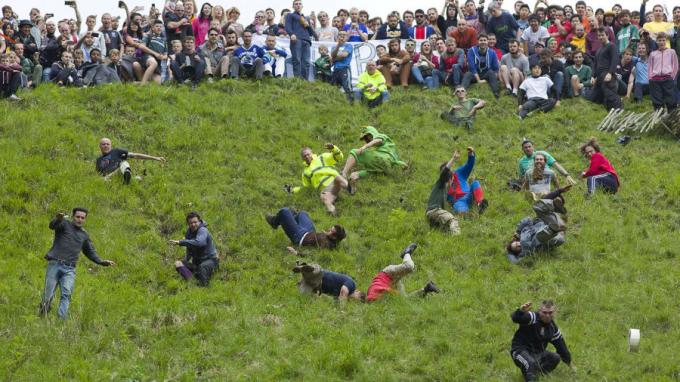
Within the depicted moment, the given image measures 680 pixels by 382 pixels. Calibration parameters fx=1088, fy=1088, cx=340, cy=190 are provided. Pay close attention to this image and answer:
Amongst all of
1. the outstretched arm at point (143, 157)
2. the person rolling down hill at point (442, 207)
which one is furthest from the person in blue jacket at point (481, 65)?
the outstretched arm at point (143, 157)

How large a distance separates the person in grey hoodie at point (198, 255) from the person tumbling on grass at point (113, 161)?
11.2 ft

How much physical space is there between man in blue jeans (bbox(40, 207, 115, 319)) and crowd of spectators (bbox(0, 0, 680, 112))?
1002cm

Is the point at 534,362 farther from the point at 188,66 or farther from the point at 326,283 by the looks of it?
the point at 188,66

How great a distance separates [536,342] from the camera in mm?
15055

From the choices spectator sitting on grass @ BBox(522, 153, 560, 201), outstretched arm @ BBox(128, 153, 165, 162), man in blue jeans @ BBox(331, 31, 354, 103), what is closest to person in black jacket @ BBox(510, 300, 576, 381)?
spectator sitting on grass @ BBox(522, 153, 560, 201)

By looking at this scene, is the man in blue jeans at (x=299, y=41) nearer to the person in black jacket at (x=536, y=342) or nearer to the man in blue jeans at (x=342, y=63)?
the man in blue jeans at (x=342, y=63)

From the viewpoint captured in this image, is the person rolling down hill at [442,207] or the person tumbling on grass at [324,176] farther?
the person tumbling on grass at [324,176]

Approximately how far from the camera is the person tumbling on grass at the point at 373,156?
23125mm

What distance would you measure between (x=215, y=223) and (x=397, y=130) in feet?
21.6

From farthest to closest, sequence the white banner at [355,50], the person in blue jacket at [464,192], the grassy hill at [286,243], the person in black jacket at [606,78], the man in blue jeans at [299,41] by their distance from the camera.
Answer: the white banner at [355,50]
the man in blue jeans at [299,41]
the person in black jacket at [606,78]
the person in blue jacket at [464,192]
the grassy hill at [286,243]

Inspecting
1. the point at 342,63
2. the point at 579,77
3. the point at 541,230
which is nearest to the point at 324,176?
the point at 541,230

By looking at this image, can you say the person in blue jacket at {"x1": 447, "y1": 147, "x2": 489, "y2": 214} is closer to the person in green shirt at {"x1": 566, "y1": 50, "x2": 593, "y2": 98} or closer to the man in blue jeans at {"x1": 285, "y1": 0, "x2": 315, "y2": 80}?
the person in green shirt at {"x1": 566, "y1": 50, "x2": 593, "y2": 98}

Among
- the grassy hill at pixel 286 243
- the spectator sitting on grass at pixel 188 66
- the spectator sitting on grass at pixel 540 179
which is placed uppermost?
the spectator sitting on grass at pixel 188 66

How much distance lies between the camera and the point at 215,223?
2083cm
